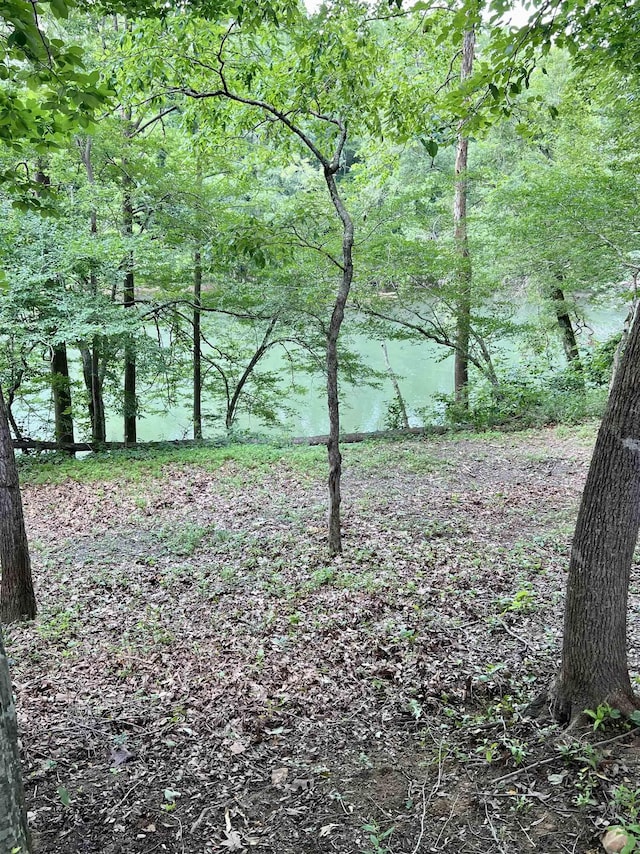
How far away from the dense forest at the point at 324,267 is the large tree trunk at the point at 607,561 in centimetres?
1

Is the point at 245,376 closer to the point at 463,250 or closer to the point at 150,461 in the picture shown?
the point at 150,461

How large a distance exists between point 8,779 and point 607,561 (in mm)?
2482

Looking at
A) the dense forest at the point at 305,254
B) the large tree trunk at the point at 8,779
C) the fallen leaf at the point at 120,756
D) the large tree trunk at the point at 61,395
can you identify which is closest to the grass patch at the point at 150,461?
the large tree trunk at the point at 61,395

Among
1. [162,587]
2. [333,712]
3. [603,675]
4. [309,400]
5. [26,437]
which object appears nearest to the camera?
[603,675]

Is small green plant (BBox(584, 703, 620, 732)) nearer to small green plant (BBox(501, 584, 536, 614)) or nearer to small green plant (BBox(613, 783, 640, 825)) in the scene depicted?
small green plant (BBox(613, 783, 640, 825))

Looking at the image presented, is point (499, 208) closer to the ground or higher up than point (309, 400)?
higher up

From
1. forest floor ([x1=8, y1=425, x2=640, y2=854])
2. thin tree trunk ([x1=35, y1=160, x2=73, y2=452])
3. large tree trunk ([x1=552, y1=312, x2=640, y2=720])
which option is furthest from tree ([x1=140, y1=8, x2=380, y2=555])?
thin tree trunk ([x1=35, y1=160, x2=73, y2=452])

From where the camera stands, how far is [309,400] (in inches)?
781

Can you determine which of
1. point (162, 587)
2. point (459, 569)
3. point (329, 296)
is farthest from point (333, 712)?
point (329, 296)

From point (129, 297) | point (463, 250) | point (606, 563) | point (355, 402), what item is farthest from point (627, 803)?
point (355, 402)

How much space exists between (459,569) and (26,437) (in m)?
10.3

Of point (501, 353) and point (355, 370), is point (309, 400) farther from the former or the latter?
point (501, 353)

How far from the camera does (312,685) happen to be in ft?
11.7

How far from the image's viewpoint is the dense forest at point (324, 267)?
2.65m
